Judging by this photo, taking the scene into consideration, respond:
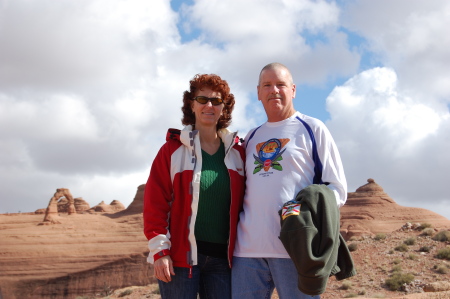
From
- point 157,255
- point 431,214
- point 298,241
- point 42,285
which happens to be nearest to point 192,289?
point 157,255

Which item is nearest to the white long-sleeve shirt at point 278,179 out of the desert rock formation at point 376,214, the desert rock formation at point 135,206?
the desert rock formation at point 376,214

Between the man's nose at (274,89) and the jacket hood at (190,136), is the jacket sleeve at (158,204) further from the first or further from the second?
the man's nose at (274,89)

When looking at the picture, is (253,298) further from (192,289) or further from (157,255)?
(157,255)

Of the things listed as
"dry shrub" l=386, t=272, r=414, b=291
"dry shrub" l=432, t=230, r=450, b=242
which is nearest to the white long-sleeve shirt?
"dry shrub" l=386, t=272, r=414, b=291

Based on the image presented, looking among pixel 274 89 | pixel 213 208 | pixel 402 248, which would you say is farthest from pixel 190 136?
pixel 402 248

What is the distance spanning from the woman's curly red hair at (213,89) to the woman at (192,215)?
30cm

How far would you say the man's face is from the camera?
12.8 ft

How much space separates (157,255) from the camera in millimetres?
3650

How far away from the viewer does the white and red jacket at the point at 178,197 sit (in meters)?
3.68

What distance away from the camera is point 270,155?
3.81m

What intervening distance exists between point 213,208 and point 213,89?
0.97 meters

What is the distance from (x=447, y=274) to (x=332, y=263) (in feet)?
45.4

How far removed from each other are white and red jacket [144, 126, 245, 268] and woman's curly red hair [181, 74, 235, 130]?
0.31 metres

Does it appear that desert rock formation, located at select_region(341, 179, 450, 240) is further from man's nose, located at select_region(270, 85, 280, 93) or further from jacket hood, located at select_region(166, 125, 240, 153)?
man's nose, located at select_region(270, 85, 280, 93)
